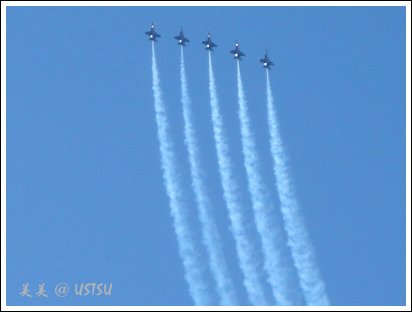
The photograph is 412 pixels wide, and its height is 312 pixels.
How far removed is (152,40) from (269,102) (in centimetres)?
971

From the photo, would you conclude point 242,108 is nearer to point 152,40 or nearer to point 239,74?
point 239,74

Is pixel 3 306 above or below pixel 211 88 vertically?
below

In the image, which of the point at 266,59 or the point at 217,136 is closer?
the point at 217,136

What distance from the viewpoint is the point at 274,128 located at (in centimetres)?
7812

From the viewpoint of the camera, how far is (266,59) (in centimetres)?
8575

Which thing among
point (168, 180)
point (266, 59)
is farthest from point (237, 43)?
point (168, 180)

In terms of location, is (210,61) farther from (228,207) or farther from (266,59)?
(228,207)

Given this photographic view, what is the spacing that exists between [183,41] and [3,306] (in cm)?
2716

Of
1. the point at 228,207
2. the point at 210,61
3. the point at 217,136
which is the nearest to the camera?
the point at 228,207

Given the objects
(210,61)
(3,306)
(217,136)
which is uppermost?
(210,61)

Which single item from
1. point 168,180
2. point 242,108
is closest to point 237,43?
point 242,108

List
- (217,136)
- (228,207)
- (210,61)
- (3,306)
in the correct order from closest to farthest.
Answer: (3,306) < (228,207) < (217,136) < (210,61)

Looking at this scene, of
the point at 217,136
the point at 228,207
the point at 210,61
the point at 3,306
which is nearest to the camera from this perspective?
the point at 3,306

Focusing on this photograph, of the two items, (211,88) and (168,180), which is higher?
(211,88)
